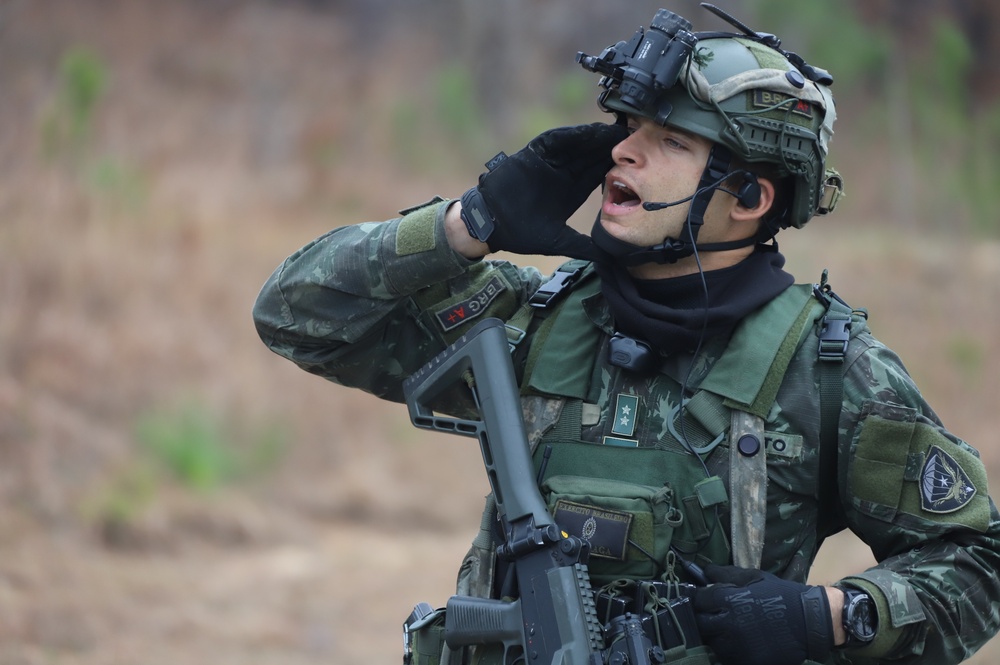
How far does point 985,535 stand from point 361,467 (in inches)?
300

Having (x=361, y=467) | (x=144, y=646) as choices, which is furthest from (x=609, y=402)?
(x=361, y=467)

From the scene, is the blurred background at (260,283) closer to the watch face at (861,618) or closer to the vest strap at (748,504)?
the watch face at (861,618)

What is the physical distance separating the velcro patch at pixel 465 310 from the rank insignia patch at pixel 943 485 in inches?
44.8

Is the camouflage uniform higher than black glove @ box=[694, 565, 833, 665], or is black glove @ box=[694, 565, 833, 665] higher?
the camouflage uniform

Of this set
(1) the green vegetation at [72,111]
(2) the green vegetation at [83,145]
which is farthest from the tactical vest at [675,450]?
(1) the green vegetation at [72,111]

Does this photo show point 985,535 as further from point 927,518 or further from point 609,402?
point 609,402

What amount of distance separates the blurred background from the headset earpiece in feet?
13.8

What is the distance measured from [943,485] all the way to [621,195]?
3.38 ft

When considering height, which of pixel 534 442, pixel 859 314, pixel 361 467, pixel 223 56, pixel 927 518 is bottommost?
pixel 927 518

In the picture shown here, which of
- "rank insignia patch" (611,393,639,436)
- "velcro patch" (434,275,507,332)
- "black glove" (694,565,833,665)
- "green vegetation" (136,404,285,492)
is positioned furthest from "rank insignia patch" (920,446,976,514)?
"green vegetation" (136,404,285,492)

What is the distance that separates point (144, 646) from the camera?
6316mm

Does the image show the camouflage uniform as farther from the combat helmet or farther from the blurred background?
the blurred background

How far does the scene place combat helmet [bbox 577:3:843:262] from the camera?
108 inches

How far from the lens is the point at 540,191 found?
9.52ft
